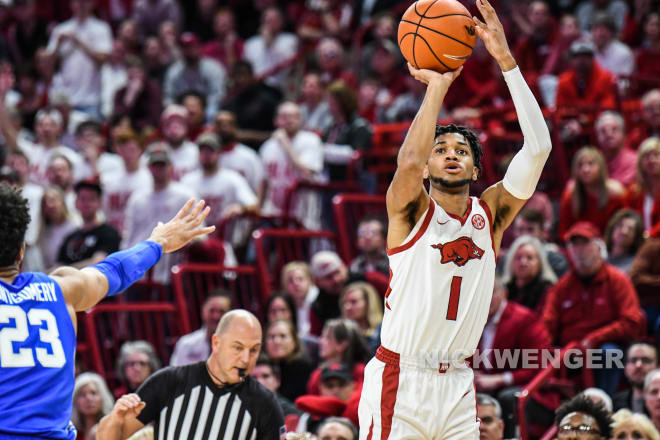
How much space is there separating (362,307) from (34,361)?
519 cm

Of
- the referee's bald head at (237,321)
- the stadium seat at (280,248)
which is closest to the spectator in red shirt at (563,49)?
the stadium seat at (280,248)

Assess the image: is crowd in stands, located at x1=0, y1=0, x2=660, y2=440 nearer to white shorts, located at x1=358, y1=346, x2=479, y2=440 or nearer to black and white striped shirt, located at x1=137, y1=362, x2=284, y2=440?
black and white striped shirt, located at x1=137, y1=362, x2=284, y2=440

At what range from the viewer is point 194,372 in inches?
280

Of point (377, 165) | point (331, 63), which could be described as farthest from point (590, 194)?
point (331, 63)

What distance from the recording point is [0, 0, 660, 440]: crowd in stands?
9.39 m

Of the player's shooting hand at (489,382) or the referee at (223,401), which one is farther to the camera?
the player's shooting hand at (489,382)

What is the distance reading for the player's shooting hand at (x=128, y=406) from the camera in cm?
667

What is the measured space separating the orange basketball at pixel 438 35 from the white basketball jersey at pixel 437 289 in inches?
29.2

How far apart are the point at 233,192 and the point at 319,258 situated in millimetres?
2187

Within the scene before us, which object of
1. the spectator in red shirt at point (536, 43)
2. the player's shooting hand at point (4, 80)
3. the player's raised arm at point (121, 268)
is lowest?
the player's raised arm at point (121, 268)

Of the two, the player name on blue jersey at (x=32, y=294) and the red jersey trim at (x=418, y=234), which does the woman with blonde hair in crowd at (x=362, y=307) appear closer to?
the red jersey trim at (x=418, y=234)


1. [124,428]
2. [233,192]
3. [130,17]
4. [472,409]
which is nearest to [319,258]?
[233,192]

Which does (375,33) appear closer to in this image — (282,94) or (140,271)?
(282,94)

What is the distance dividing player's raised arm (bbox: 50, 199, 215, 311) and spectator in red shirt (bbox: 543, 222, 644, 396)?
13.8 feet
